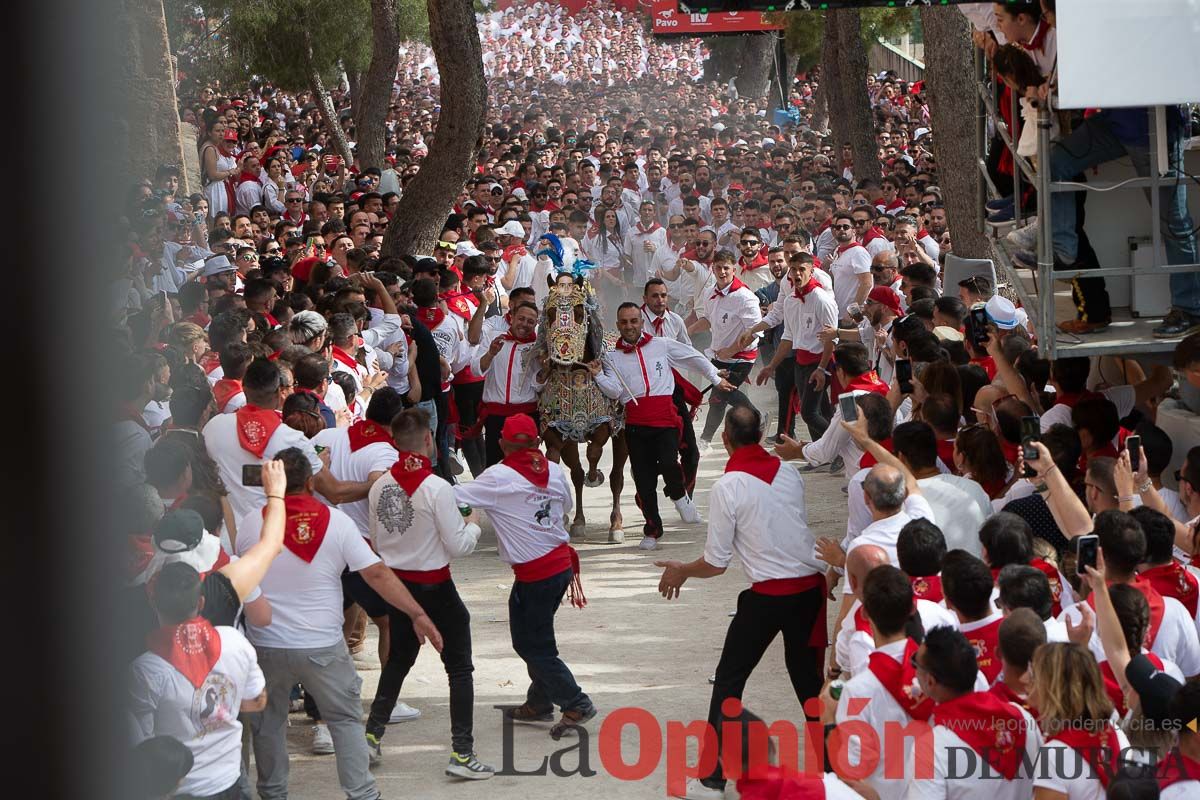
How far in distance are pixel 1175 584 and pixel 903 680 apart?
1196mm

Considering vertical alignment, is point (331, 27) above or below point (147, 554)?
above

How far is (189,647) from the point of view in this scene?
5000 millimetres

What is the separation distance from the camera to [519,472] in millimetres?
7039

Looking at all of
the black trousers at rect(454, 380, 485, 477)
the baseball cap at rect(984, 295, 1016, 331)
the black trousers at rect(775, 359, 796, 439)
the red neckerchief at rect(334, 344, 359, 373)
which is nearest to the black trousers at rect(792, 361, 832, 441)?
the black trousers at rect(775, 359, 796, 439)

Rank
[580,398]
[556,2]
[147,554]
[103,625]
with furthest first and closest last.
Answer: [556,2] < [580,398] < [147,554] < [103,625]

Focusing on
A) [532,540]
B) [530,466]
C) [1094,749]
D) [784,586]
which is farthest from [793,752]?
[1094,749]

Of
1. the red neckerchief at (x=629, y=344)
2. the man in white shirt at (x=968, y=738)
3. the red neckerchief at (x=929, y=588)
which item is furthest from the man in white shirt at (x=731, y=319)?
the man in white shirt at (x=968, y=738)

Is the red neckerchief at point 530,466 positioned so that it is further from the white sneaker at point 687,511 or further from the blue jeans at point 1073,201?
the white sneaker at point 687,511

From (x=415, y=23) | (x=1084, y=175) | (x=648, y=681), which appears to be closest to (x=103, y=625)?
(x=648, y=681)

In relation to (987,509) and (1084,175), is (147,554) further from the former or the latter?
(1084,175)

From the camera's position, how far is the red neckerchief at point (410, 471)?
674cm

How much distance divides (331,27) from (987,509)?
70.4ft

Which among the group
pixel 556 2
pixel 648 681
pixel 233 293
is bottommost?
pixel 648 681

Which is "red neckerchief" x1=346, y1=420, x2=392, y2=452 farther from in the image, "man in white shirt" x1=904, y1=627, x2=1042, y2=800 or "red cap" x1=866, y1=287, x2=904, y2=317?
"red cap" x1=866, y1=287, x2=904, y2=317
